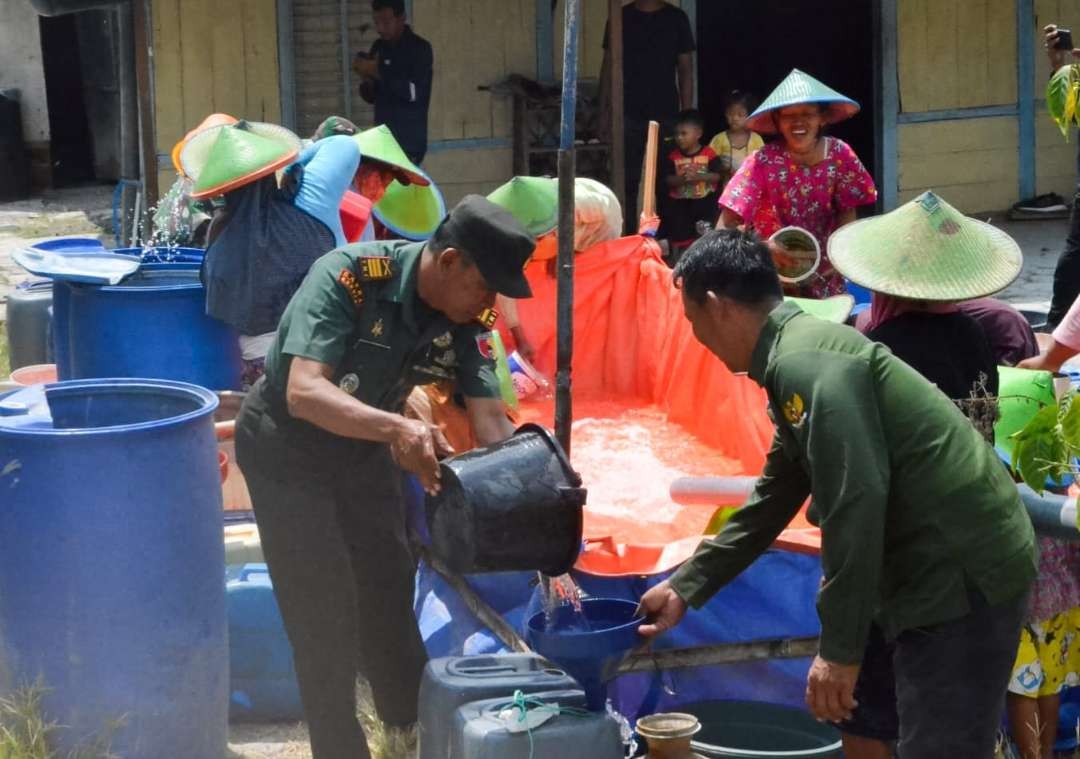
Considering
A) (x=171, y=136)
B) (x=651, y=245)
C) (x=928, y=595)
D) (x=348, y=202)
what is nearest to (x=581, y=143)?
(x=171, y=136)

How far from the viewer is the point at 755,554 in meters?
3.27

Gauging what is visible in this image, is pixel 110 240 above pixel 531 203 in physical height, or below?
below

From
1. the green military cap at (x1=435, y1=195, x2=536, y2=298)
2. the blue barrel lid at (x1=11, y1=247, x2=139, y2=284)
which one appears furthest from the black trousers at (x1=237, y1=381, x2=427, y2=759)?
the blue barrel lid at (x1=11, y1=247, x2=139, y2=284)

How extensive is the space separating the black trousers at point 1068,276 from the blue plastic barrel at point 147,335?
3433 mm

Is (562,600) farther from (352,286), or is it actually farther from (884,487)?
(884,487)

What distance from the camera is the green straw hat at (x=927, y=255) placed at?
367cm

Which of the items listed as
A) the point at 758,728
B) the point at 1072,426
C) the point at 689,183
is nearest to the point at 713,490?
the point at 758,728

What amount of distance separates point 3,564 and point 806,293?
305 cm

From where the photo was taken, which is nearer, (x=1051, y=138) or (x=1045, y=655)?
(x=1045, y=655)

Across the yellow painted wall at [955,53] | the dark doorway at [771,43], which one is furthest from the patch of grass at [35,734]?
the dark doorway at [771,43]

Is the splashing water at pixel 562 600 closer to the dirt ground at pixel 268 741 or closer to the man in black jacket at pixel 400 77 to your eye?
the dirt ground at pixel 268 741

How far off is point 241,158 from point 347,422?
7.10 feet

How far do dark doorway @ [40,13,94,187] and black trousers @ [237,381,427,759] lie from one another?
14.0 meters

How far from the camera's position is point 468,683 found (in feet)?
11.6
